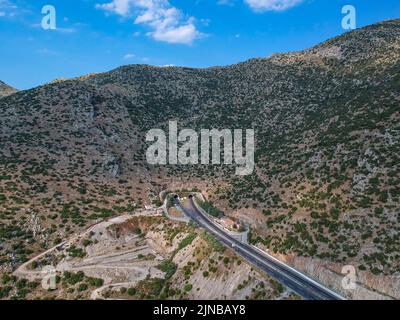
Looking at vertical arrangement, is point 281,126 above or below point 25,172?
above

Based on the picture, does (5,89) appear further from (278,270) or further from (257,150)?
(278,270)

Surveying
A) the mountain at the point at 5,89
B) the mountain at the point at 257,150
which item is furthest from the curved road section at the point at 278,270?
the mountain at the point at 5,89

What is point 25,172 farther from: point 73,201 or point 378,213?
point 378,213

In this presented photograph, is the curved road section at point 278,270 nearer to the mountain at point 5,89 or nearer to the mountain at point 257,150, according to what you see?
the mountain at point 257,150

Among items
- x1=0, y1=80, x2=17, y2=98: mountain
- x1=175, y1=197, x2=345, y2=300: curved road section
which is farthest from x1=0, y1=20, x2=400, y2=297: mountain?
x1=0, y1=80, x2=17, y2=98: mountain

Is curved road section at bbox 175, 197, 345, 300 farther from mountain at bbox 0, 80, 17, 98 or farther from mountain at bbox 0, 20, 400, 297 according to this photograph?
mountain at bbox 0, 80, 17, 98

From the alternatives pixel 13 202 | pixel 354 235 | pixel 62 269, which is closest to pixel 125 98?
pixel 13 202
